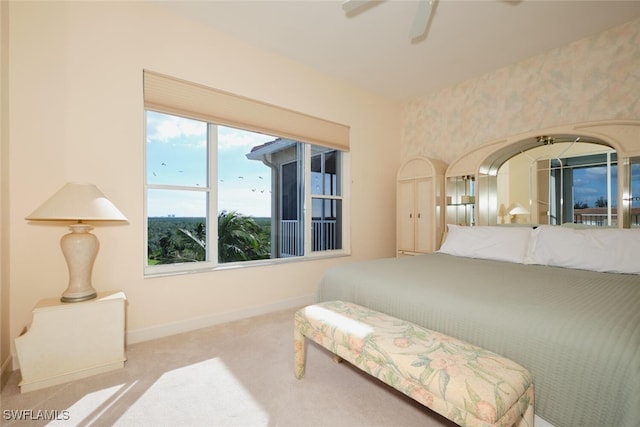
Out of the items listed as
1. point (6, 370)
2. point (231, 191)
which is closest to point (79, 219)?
point (6, 370)

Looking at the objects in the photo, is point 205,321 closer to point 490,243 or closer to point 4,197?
point 4,197

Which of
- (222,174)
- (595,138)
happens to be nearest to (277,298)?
(222,174)

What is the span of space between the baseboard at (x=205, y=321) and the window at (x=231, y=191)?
46 cm

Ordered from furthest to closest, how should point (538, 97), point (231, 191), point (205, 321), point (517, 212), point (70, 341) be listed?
point (231, 191) < point (517, 212) < point (538, 97) < point (205, 321) < point (70, 341)

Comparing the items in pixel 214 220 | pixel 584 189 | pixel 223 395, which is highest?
pixel 584 189

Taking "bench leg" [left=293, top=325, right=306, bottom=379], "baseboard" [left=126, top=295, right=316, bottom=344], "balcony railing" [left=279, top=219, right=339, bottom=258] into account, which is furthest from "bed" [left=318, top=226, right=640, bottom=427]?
"balcony railing" [left=279, top=219, right=339, bottom=258]

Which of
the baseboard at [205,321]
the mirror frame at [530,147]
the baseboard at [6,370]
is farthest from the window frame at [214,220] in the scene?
the mirror frame at [530,147]

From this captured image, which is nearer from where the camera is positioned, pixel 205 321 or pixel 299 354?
pixel 299 354

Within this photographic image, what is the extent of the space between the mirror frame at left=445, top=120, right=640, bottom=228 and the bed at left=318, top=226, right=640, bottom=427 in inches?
25.0

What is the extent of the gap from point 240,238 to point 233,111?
1553 mm

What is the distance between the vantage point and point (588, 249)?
2143mm

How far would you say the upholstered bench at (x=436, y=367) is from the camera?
3.15 feet

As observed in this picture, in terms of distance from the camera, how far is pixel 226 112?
2.75 metres

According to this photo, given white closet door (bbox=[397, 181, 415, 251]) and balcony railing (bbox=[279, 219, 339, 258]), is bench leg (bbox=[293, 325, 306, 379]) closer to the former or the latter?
balcony railing (bbox=[279, 219, 339, 258])
